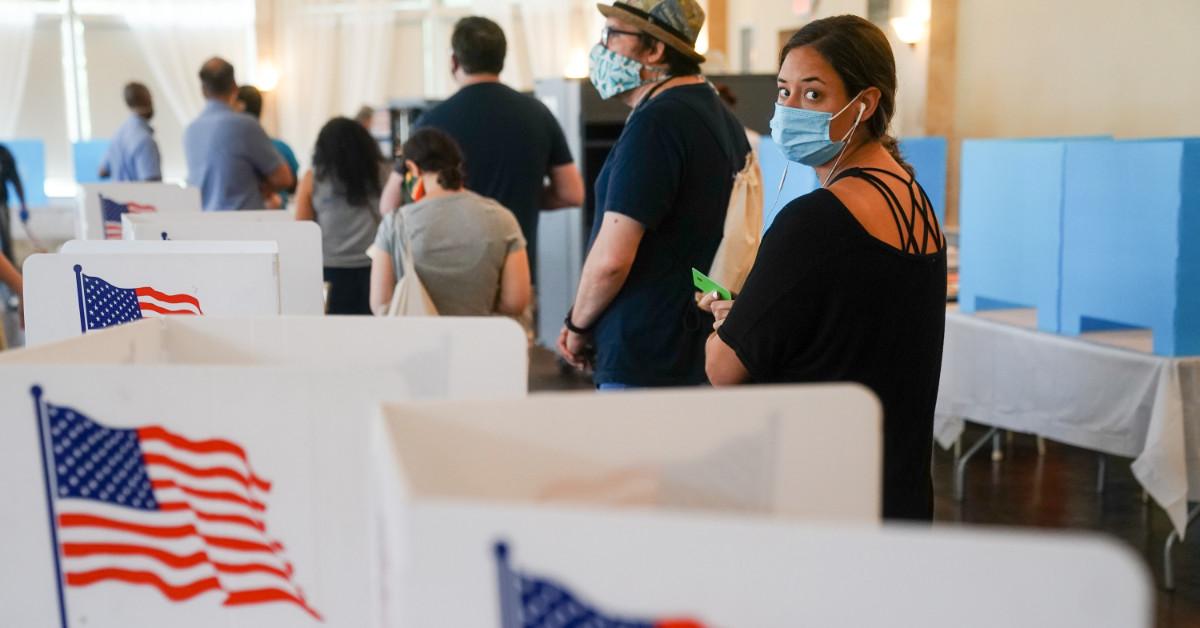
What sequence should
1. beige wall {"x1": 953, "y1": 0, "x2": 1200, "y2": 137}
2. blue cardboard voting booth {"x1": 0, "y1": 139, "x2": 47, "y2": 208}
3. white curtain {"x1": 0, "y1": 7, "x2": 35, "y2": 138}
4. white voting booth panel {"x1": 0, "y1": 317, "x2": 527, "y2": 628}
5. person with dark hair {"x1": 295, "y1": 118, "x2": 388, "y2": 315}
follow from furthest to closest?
white curtain {"x1": 0, "y1": 7, "x2": 35, "y2": 138}, blue cardboard voting booth {"x1": 0, "y1": 139, "x2": 47, "y2": 208}, beige wall {"x1": 953, "y1": 0, "x2": 1200, "y2": 137}, person with dark hair {"x1": 295, "y1": 118, "x2": 388, "y2": 315}, white voting booth panel {"x1": 0, "y1": 317, "x2": 527, "y2": 628}

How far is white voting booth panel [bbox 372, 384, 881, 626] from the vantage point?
810 millimetres

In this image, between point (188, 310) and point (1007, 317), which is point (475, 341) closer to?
point (188, 310)

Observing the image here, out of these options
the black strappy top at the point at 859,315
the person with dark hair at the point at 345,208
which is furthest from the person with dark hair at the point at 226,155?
the black strappy top at the point at 859,315

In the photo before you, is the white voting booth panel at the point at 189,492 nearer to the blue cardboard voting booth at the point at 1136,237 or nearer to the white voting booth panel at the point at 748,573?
the white voting booth panel at the point at 748,573

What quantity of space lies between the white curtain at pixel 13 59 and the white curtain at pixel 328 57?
2.22 metres

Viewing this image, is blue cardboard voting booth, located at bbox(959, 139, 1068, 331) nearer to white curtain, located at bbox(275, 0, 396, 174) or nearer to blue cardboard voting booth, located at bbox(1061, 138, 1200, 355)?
blue cardboard voting booth, located at bbox(1061, 138, 1200, 355)

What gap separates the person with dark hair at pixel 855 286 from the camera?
1.46 metres

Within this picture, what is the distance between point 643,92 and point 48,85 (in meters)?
10.6

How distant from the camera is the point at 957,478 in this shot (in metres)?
4.32

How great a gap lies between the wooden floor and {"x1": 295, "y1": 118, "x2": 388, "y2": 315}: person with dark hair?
1.99 m

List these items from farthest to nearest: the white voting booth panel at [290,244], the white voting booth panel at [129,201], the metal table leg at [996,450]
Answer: the metal table leg at [996,450], the white voting booth panel at [129,201], the white voting booth panel at [290,244]

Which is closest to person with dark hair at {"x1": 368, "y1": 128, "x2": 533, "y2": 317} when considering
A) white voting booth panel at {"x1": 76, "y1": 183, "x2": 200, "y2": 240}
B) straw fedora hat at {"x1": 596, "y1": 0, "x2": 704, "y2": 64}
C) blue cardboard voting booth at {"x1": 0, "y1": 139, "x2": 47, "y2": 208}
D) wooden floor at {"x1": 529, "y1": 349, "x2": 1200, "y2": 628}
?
straw fedora hat at {"x1": 596, "y1": 0, "x2": 704, "y2": 64}

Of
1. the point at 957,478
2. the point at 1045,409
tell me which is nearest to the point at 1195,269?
the point at 1045,409

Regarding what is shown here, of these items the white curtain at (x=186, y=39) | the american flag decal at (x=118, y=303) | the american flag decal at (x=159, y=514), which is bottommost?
the american flag decal at (x=159, y=514)
